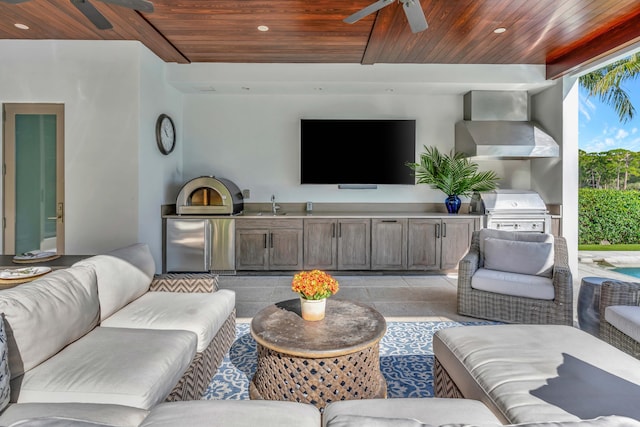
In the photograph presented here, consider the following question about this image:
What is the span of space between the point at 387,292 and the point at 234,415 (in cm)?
326

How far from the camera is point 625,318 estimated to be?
A: 2148 mm

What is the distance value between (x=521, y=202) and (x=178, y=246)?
15.8 feet

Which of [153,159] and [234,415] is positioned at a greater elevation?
[153,159]

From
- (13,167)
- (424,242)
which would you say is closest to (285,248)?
(424,242)

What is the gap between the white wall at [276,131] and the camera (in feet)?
17.8

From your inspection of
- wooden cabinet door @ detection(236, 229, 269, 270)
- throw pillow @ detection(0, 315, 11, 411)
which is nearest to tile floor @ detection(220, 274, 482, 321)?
wooden cabinet door @ detection(236, 229, 269, 270)

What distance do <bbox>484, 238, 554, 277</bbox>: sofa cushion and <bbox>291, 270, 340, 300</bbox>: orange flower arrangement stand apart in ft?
6.66

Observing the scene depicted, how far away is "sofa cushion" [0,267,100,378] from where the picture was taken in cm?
151

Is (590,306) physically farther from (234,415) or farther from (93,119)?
(93,119)

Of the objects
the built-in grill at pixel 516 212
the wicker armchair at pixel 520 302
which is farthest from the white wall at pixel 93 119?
the built-in grill at pixel 516 212

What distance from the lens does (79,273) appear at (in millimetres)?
2061

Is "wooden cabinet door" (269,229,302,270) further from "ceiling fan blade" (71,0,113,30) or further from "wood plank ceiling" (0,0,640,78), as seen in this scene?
"ceiling fan blade" (71,0,113,30)

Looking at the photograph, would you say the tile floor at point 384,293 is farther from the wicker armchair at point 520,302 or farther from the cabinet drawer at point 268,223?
the cabinet drawer at point 268,223

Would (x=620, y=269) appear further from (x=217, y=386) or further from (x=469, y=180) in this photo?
(x=217, y=386)
